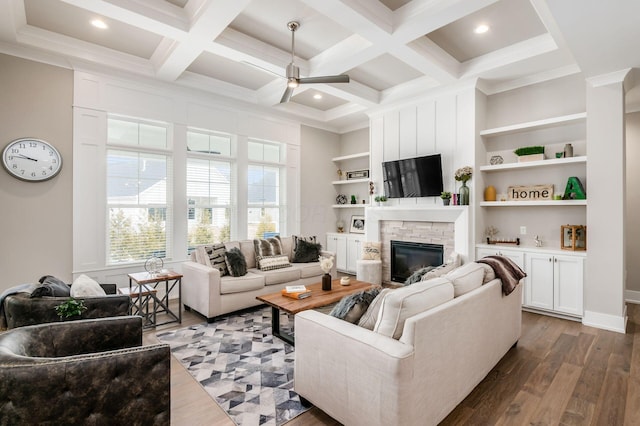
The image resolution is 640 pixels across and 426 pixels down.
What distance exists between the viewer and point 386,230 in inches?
231

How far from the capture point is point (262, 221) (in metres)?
6.16

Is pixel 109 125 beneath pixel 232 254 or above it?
above

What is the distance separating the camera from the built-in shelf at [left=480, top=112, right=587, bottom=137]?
13.1 feet

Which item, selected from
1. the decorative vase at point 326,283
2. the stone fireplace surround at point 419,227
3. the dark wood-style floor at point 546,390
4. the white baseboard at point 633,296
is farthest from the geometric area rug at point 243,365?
the white baseboard at point 633,296

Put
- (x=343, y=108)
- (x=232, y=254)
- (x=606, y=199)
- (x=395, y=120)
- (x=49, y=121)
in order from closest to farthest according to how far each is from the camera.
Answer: (x=606, y=199) < (x=49, y=121) < (x=232, y=254) < (x=395, y=120) < (x=343, y=108)

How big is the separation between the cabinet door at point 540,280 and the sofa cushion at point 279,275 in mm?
3102

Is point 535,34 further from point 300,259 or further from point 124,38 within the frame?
point 124,38

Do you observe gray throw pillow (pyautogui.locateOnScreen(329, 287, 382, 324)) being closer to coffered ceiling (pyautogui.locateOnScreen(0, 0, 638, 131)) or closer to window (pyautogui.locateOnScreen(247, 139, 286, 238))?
coffered ceiling (pyautogui.locateOnScreen(0, 0, 638, 131))

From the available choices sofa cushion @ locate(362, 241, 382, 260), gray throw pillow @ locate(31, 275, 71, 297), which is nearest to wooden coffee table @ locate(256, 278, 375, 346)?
gray throw pillow @ locate(31, 275, 71, 297)

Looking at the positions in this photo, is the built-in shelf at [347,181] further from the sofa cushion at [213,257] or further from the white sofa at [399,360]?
the white sofa at [399,360]

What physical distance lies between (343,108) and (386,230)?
2486 millimetres

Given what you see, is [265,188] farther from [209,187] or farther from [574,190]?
[574,190]

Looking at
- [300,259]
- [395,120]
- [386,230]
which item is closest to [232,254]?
[300,259]

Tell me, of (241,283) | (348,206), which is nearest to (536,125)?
(348,206)
